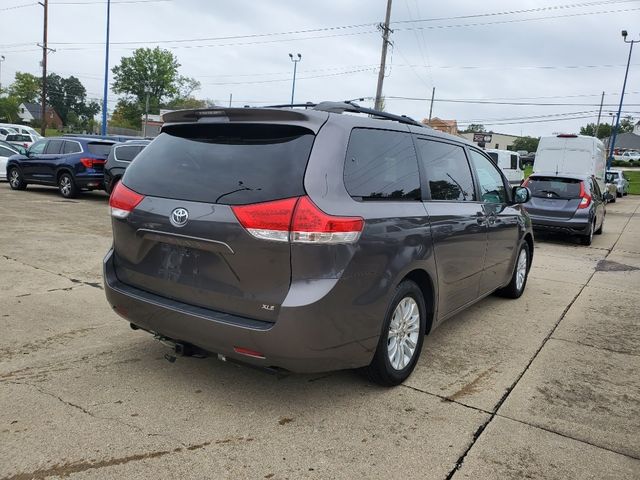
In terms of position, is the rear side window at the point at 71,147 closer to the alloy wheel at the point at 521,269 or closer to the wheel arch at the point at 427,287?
the alloy wheel at the point at 521,269

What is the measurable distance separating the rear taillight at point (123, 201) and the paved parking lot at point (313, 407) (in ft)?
3.65

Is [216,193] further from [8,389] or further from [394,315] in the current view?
[8,389]

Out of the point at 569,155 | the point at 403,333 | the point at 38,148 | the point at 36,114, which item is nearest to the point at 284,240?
the point at 403,333

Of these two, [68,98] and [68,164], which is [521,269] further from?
[68,98]

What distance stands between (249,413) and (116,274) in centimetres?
134

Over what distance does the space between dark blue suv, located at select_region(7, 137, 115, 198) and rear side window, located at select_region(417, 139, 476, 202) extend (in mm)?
12342

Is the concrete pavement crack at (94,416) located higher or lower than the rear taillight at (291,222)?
lower

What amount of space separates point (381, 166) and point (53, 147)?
1444 cm

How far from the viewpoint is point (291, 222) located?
285 centimetres

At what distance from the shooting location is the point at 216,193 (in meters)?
3.08

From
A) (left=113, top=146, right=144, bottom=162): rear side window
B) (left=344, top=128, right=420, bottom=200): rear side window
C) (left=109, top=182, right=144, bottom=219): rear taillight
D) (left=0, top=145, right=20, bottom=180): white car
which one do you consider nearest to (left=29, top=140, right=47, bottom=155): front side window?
(left=0, top=145, right=20, bottom=180): white car

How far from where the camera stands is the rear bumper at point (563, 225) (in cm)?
1118

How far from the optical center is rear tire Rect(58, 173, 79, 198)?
14.6 m

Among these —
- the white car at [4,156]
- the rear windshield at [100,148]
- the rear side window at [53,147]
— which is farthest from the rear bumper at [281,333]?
the white car at [4,156]
